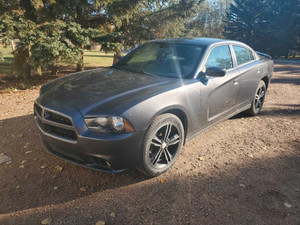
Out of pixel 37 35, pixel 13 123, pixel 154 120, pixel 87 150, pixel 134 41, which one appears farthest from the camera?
pixel 134 41

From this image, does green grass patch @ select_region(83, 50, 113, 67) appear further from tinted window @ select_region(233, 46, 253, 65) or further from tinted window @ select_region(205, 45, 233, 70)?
tinted window @ select_region(205, 45, 233, 70)

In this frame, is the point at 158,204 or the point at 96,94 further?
the point at 96,94

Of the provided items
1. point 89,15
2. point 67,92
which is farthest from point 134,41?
point 67,92

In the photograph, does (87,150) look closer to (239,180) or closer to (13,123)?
(239,180)

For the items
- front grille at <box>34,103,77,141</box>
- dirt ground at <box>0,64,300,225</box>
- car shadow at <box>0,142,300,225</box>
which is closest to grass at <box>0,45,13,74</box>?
dirt ground at <box>0,64,300,225</box>

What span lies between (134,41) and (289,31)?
2499 centimetres

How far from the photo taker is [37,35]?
24.6 feet

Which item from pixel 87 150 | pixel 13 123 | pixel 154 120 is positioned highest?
pixel 154 120

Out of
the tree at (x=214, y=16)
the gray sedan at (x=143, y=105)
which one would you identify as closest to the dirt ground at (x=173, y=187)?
the gray sedan at (x=143, y=105)

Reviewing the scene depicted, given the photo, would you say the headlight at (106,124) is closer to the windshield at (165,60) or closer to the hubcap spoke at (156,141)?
the hubcap spoke at (156,141)

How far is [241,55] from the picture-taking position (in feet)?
14.9

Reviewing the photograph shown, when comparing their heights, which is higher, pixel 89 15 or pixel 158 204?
pixel 89 15

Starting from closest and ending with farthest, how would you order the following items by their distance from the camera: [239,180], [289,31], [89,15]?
1. [239,180]
2. [89,15]
3. [289,31]

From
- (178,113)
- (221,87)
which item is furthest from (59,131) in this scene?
(221,87)
